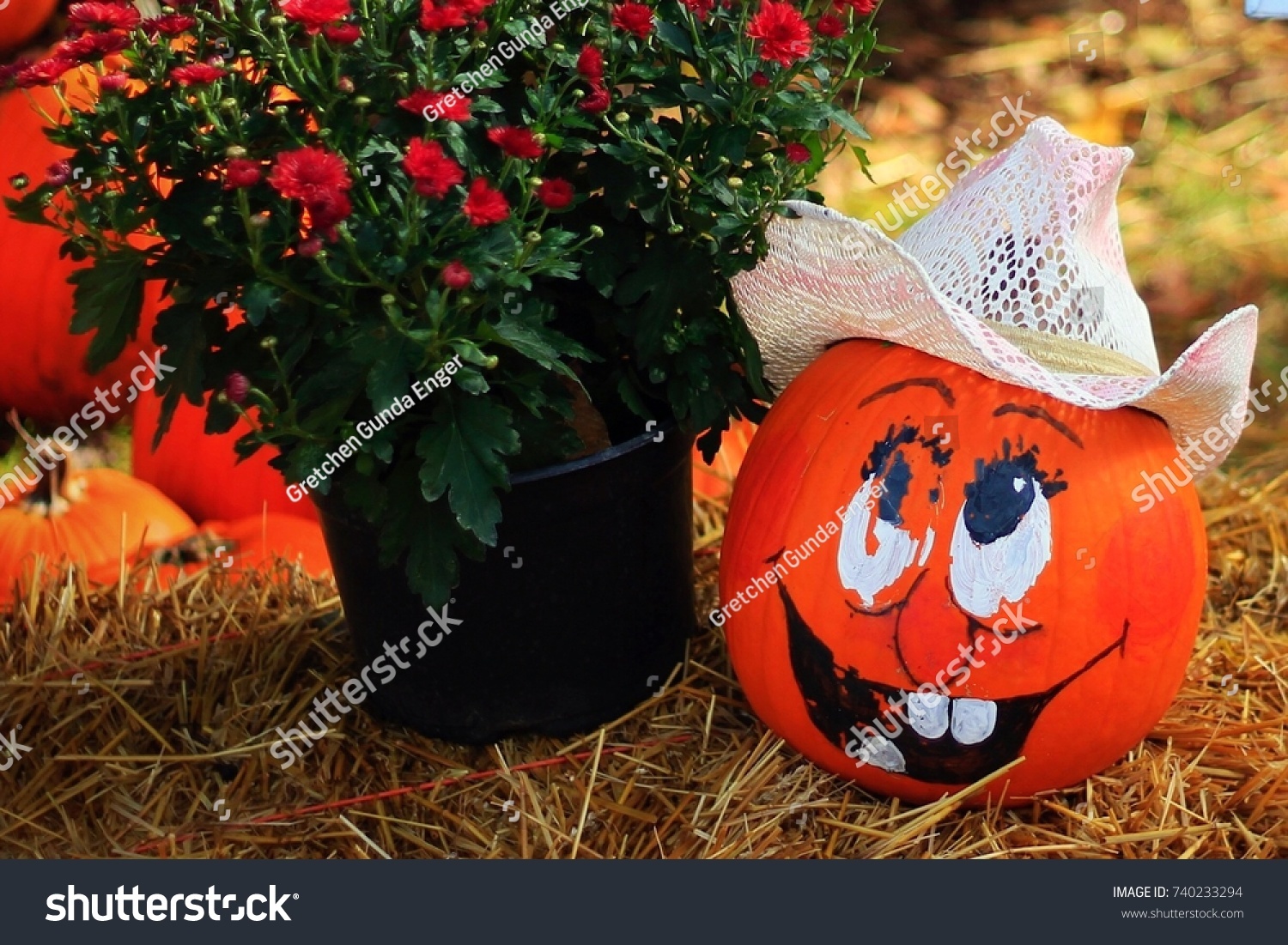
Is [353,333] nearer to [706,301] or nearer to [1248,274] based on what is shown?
[706,301]

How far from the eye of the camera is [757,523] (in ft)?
5.68

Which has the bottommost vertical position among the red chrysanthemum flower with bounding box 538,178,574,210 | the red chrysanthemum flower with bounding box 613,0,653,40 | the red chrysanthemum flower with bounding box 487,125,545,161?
the red chrysanthemum flower with bounding box 538,178,574,210

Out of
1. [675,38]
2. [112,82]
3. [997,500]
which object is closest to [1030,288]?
[997,500]

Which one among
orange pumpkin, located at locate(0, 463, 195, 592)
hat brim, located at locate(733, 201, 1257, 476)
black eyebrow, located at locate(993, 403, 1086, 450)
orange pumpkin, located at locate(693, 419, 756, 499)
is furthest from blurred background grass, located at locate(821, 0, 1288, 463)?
orange pumpkin, located at locate(0, 463, 195, 592)

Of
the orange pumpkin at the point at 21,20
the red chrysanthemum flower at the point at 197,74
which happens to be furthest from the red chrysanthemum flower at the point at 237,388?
the orange pumpkin at the point at 21,20

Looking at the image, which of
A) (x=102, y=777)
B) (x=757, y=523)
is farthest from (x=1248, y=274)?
(x=102, y=777)

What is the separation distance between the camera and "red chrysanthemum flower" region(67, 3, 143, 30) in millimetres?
1417

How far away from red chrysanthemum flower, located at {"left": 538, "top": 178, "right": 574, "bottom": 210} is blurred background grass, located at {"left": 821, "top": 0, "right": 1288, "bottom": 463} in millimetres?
1908

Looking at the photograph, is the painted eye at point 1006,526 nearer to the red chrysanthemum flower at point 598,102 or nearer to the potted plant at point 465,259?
the potted plant at point 465,259

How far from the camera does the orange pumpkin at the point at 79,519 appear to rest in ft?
7.84

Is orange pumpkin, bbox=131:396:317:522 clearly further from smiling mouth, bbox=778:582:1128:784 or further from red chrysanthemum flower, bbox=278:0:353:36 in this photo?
red chrysanthemum flower, bbox=278:0:353:36

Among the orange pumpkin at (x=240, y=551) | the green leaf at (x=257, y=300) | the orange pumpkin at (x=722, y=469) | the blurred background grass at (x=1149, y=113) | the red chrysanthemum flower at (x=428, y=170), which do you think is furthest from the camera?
the blurred background grass at (x=1149, y=113)

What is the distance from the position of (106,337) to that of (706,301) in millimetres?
715

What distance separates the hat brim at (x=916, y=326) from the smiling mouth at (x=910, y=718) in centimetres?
27
